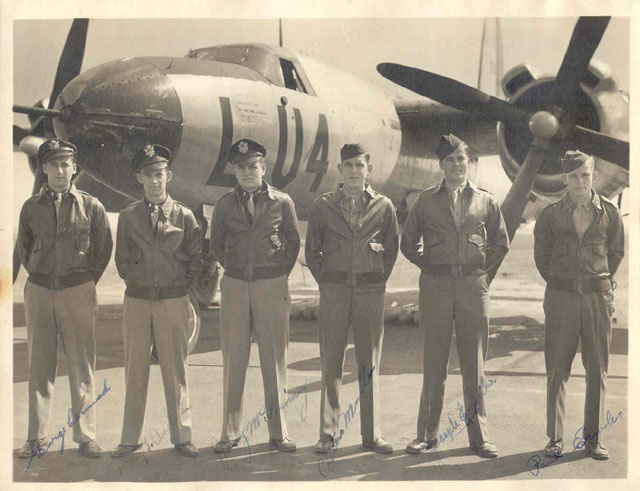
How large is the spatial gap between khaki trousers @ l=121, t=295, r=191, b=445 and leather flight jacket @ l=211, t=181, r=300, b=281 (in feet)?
1.95

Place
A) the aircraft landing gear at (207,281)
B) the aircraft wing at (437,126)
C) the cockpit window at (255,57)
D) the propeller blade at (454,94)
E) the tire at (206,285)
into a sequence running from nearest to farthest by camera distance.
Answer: the cockpit window at (255,57)
the propeller blade at (454,94)
the aircraft wing at (437,126)
the aircraft landing gear at (207,281)
the tire at (206,285)

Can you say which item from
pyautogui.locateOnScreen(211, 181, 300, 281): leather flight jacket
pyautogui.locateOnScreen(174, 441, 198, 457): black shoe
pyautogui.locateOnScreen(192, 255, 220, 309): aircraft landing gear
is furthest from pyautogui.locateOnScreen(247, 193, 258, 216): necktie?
pyautogui.locateOnScreen(192, 255, 220, 309): aircraft landing gear

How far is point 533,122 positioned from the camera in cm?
858

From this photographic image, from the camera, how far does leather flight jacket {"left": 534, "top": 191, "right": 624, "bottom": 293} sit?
17.9ft

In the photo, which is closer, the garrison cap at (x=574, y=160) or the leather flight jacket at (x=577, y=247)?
the leather flight jacket at (x=577, y=247)

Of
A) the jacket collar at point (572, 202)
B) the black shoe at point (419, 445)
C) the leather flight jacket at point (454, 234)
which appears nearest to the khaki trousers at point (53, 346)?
the black shoe at point (419, 445)

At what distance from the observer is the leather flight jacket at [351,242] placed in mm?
5457

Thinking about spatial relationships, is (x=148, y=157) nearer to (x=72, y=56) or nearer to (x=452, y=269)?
(x=72, y=56)

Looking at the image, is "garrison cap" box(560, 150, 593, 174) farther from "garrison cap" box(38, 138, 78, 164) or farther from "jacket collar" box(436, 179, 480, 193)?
"garrison cap" box(38, 138, 78, 164)

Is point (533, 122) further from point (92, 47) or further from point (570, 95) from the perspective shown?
point (92, 47)

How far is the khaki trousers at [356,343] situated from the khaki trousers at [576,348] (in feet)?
4.57

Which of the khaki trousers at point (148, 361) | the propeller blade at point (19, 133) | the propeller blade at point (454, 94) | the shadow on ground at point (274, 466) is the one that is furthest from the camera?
the propeller blade at point (19, 133)

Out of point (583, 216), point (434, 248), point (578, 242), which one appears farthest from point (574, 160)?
point (434, 248)

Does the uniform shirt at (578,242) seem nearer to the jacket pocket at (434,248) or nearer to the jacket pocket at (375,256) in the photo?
the jacket pocket at (434,248)
